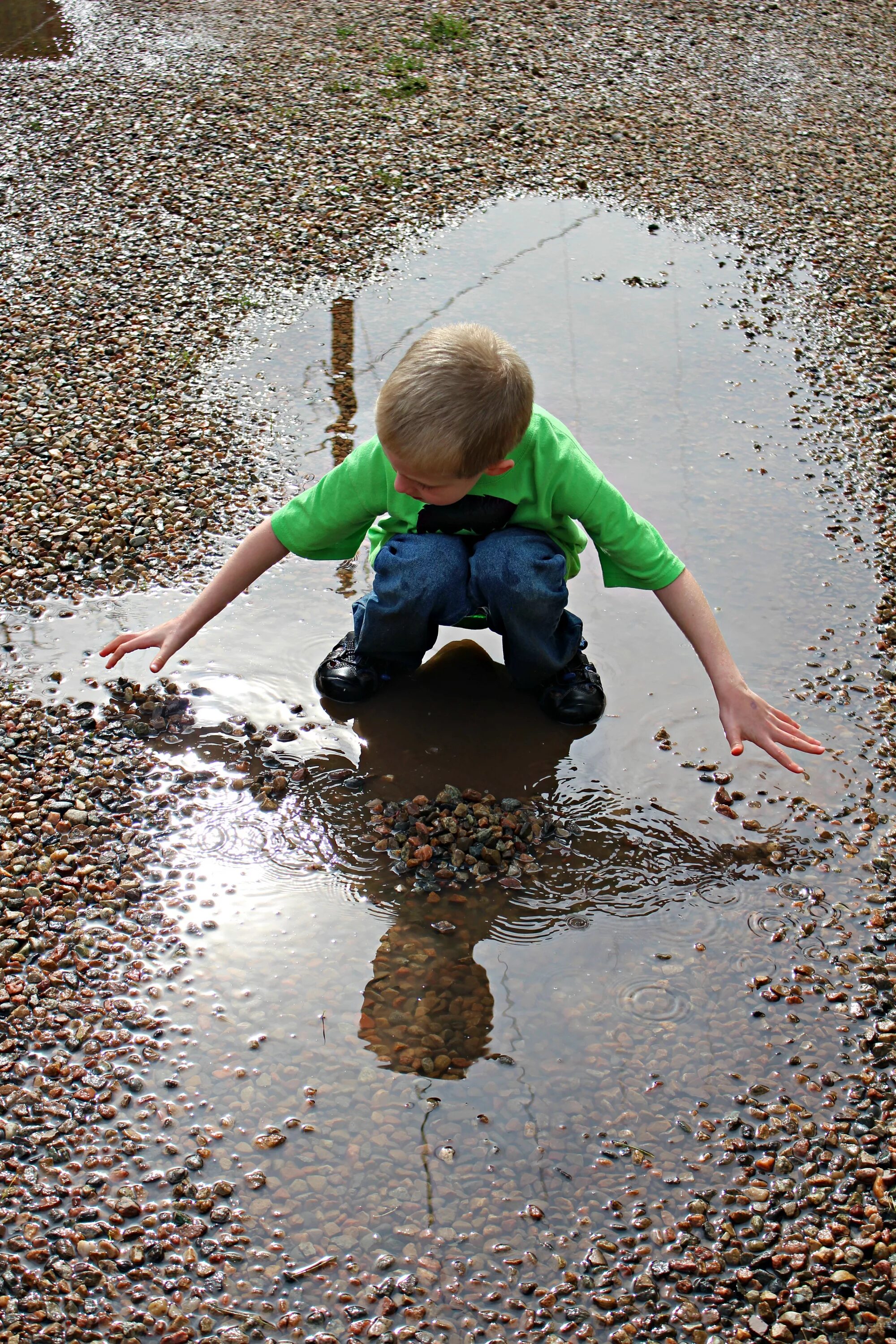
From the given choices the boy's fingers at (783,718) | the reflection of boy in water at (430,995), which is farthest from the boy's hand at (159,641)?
the boy's fingers at (783,718)

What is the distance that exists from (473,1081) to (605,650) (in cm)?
142

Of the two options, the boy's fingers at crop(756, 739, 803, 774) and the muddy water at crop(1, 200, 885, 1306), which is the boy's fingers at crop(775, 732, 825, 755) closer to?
the boy's fingers at crop(756, 739, 803, 774)

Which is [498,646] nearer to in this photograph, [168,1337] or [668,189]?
[168,1337]

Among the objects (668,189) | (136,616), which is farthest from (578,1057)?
(668,189)

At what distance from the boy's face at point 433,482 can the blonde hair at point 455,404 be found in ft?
0.09

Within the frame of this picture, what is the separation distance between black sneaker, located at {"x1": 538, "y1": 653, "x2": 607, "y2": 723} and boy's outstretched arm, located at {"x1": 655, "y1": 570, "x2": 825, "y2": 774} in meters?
0.40

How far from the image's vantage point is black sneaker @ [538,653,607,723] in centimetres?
291

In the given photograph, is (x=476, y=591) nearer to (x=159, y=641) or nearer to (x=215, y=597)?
(x=215, y=597)

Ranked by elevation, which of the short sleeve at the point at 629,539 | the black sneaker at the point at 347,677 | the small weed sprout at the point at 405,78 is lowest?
the black sneaker at the point at 347,677

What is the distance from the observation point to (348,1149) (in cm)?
200

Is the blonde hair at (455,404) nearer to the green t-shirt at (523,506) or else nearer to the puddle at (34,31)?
the green t-shirt at (523,506)

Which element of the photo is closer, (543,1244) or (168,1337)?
(168,1337)

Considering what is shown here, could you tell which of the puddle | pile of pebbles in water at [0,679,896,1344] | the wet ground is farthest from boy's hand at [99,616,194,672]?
the puddle

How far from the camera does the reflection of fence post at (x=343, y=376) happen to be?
3.93m
